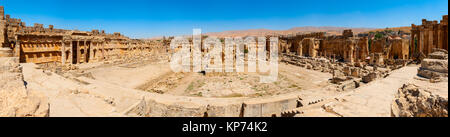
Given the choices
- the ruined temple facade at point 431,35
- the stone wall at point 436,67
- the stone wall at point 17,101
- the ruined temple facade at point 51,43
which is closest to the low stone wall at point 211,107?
the stone wall at point 17,101

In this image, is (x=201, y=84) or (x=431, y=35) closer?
(x=201, y=84)

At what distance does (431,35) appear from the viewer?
60.0ft

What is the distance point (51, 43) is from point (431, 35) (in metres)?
37.2

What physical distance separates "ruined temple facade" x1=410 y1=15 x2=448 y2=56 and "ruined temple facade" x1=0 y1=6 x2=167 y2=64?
107 ft

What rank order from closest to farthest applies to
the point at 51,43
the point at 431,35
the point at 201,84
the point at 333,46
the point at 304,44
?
the point at 201,84
the point at 431,35
the point at 51,43
the point at 333,46
the point at 304,44

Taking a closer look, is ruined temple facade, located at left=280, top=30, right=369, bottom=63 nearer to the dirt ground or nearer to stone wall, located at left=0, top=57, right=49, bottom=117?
the dirt ground

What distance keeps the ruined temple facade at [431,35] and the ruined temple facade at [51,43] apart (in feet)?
107

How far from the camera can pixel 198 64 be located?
75.8ft

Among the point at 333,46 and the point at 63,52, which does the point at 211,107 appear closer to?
the point at 63,52

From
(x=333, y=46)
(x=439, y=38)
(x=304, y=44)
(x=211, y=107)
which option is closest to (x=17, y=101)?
(x=211, y=107)

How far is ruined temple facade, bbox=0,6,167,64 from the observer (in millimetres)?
17844

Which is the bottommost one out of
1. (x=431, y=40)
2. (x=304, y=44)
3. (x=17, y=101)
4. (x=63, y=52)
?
(x=17, y=101)

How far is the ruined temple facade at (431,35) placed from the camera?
1694 cm
